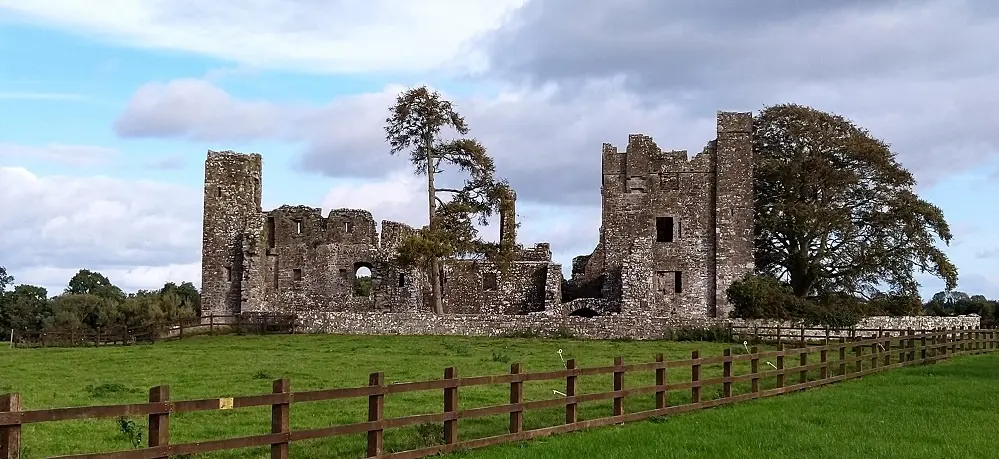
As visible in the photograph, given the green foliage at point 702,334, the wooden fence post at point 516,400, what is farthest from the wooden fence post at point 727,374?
the green foliage at point 702,334

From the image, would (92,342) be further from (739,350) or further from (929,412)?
(929,412)

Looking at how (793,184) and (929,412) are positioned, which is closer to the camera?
(929,412)

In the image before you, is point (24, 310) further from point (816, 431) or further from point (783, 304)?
point (816, 431)

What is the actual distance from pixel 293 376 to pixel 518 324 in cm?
2145

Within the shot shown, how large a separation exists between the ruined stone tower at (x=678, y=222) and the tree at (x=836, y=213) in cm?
224

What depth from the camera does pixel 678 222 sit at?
50562 millimetres

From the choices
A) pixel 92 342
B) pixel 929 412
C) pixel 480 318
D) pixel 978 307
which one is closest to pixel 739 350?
pixel 480 318

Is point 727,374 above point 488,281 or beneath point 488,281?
beneath

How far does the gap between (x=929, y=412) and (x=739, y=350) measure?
56.9 ft

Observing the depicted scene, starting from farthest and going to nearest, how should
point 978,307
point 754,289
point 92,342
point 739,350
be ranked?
point 978,307
point 754,289
point 92,342
point 739,350

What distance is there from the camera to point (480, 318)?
44.2 m

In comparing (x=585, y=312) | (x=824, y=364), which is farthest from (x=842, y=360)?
(x=585, y=312)

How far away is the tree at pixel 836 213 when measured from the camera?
49.3 meters

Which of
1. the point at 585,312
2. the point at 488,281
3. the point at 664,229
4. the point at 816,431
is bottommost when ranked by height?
the point at 816,431
